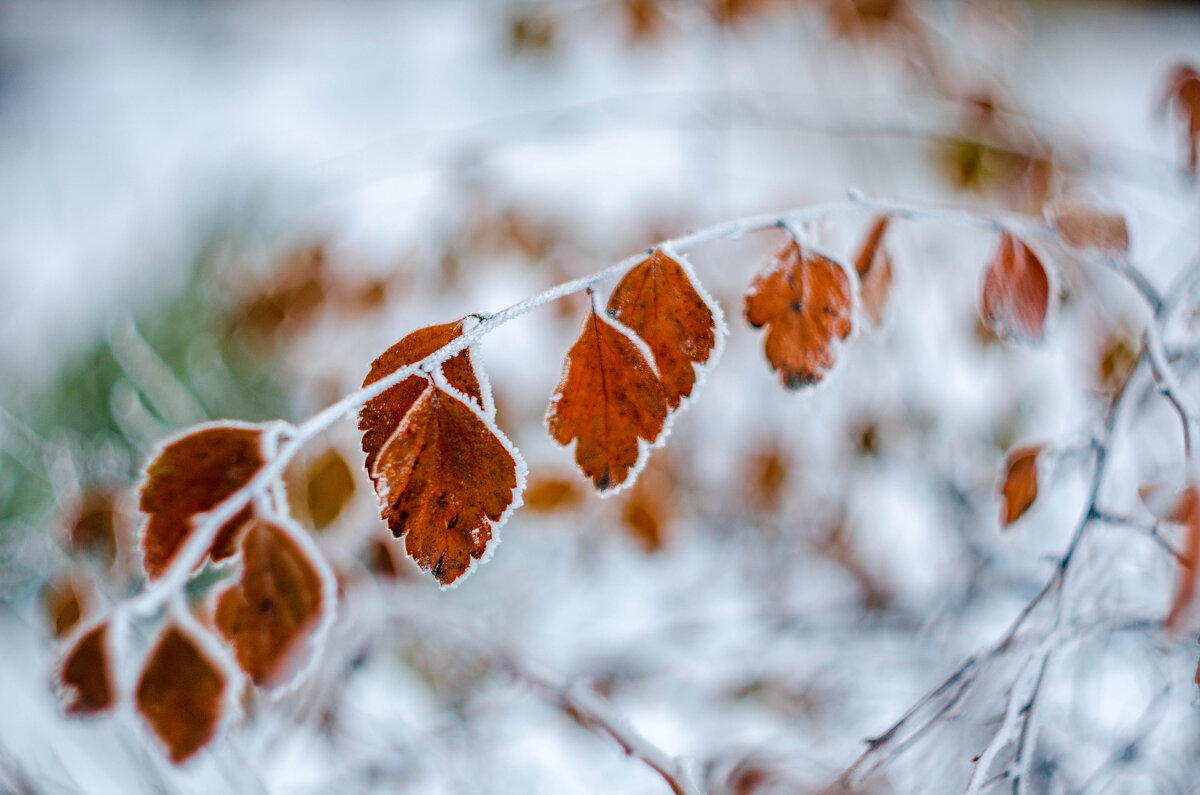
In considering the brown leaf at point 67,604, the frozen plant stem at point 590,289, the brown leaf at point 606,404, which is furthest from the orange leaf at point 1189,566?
the brown leaf at point 67,604

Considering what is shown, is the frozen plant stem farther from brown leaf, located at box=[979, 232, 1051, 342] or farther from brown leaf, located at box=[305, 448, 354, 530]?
brown leaf, located at box=[305, 448, 354, 530]

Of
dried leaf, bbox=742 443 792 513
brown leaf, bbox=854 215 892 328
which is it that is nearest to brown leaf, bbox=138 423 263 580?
brown leaf, bbox=854 215 892 328

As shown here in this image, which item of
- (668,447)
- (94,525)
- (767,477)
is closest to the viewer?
(94,525)

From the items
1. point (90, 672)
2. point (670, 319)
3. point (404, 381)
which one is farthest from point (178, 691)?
point (670, 319)

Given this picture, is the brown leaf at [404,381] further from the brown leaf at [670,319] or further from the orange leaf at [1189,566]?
the orange leaf at [1189,566]

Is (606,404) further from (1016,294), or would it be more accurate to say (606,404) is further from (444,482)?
(1016,294)
